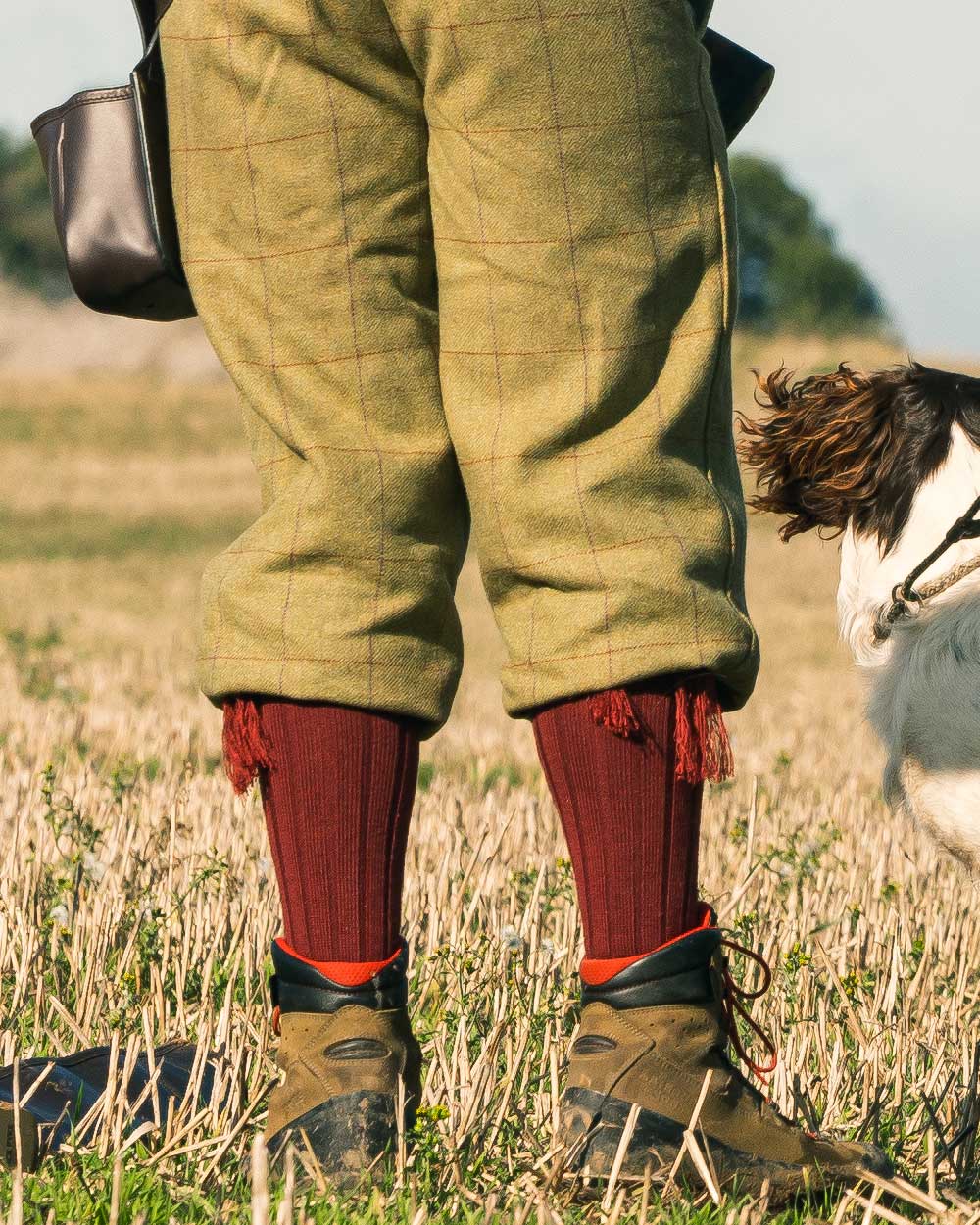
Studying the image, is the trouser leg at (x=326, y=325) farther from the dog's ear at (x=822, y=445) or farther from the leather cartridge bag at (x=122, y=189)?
the dog's ear at (x=822, y=445)

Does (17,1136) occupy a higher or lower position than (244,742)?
lower

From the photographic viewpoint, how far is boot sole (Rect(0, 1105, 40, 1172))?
1692mm

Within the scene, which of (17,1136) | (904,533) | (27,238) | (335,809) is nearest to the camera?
(17,1136)

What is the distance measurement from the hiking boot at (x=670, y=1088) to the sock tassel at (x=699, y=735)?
199 mm

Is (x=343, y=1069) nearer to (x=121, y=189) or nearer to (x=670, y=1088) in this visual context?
(x=670, y=1088)

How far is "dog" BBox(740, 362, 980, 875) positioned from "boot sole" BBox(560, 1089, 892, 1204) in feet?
3.65

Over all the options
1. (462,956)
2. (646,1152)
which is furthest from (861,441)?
(646,1152)

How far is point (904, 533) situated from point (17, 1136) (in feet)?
6.79

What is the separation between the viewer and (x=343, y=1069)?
5.78 feet

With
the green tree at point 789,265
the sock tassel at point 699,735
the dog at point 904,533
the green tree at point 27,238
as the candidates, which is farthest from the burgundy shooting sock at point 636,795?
the green tree at point 789,265

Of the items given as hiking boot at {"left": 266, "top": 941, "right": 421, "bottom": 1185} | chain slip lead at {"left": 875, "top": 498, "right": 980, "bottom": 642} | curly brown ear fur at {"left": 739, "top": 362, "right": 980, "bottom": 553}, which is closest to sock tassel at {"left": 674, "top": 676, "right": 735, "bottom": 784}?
hiking boot at {"left": 266, "top": 941, "right": 421, "bottom": 1185}

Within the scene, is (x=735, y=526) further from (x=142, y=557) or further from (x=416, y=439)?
(x=142, y=557)

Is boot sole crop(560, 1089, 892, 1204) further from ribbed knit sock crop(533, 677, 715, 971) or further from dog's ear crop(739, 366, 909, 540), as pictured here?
dog's ear crop(739, 366, 909, 540)

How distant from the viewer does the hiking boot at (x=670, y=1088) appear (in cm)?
174
